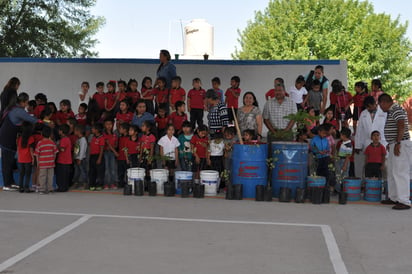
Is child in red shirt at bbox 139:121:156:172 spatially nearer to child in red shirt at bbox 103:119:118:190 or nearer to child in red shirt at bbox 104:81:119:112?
child in red shirt at bbox 103:119:118:190

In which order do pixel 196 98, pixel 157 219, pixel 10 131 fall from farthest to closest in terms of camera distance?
pixel 196 98 → pixel 10 131 → pixel 157 219

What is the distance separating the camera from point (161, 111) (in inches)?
490

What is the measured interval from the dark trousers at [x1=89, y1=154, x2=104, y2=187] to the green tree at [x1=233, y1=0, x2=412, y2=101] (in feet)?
118

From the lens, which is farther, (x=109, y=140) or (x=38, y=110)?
(x=38, y=110)

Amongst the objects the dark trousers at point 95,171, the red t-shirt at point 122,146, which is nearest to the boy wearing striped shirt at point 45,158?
the dark trousers at point 95,171

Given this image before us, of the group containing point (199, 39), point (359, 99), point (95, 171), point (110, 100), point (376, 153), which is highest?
point (199, 39)

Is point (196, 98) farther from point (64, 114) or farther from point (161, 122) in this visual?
point (64, 114)

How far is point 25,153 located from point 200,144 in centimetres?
342

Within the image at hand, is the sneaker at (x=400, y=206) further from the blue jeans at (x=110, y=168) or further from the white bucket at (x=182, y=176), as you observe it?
the blue jeans at (x=110, y=168)

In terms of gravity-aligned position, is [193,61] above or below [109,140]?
above

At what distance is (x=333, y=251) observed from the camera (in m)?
6.84

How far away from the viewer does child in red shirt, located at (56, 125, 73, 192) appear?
1116 centimetres

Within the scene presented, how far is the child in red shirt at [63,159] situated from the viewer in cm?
1116

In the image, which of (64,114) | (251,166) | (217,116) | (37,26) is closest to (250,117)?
(217,116)
